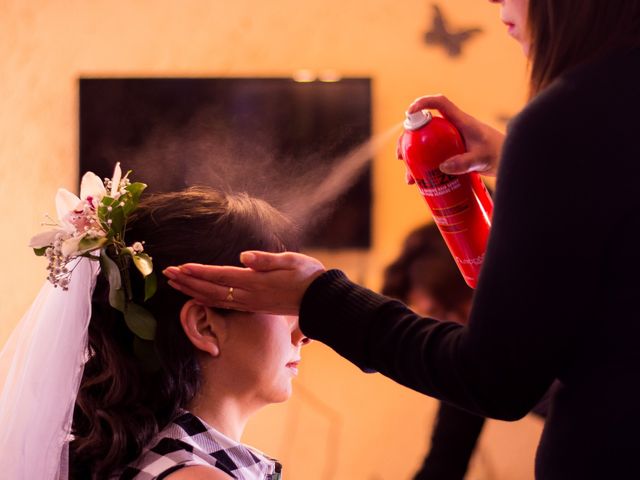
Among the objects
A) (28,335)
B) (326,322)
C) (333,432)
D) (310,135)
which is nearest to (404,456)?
(333,432)

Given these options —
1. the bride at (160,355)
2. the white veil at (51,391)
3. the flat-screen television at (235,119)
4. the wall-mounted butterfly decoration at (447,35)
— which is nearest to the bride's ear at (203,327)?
the bride at (160,355)

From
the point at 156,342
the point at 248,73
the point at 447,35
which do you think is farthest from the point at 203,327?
the point at 447,35

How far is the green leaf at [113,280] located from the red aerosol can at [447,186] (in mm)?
399

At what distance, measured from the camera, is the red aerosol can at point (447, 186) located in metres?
1.09

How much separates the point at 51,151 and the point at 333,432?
1435 mm

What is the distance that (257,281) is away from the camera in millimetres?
928

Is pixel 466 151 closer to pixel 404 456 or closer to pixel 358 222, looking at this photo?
pixel 358 222

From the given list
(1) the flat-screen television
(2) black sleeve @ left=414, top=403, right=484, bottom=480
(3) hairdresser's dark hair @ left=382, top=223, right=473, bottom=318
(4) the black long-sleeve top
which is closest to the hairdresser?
(4) the black long-sleeve top

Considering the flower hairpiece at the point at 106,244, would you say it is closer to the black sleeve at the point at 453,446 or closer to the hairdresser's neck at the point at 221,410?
the hairdresser's neck at the point at 221,410

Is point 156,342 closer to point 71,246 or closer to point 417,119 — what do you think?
point 71,246

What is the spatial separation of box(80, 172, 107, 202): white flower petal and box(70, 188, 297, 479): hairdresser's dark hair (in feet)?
0.19

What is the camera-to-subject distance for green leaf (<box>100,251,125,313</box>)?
1081 mm

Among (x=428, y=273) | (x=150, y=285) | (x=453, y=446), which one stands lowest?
(x=453, y=446)

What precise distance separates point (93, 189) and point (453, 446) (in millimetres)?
1305
